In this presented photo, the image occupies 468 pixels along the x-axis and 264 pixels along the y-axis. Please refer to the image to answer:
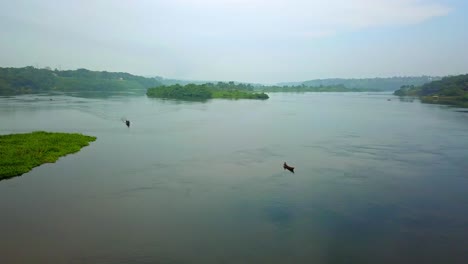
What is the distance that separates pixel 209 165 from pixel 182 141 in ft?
30.1

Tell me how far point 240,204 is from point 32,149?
1667 cm

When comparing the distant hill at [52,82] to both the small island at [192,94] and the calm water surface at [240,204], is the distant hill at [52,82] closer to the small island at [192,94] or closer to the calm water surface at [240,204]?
the small island at [192,94]

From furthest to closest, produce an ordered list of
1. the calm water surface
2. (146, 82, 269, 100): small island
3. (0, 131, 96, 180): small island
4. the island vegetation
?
(146, 82, 269, 100): small island
the island vegetation
(0, 131, 96, 180): small island
the calm water surface

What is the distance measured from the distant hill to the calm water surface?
96034 mm

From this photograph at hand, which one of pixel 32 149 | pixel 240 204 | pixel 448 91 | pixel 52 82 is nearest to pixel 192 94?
pixel 52 82

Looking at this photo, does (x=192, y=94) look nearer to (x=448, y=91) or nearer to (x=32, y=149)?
(x=448, y=91)

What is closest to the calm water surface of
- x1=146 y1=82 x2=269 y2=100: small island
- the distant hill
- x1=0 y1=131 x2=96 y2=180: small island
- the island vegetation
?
x1=0 y1=131 x2=96 y2=180: small island

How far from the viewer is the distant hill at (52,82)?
111656 mm

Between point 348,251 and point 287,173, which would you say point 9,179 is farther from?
point 348,251

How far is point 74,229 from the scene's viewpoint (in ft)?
45.7

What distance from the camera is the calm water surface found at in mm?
12547

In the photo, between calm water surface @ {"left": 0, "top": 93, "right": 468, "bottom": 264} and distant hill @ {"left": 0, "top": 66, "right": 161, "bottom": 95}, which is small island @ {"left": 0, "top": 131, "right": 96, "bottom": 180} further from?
distant hill @ {"left": 0, "top": 66, "right": 161, "bottom": 95}

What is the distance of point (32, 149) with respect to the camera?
25281mm

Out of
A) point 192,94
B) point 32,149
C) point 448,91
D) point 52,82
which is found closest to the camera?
point 32,149
